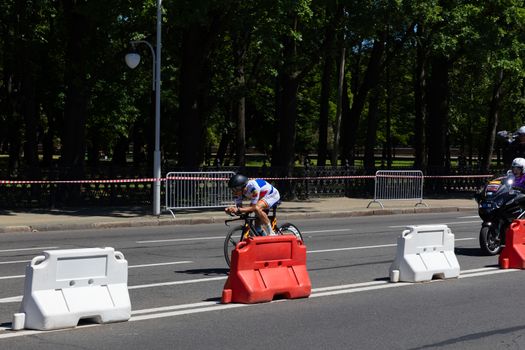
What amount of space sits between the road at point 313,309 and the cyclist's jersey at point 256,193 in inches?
44.3

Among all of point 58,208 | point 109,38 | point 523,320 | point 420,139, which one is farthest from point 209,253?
point 420,139

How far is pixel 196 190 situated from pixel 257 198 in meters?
12.3

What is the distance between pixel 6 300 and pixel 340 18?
20143 millimetres

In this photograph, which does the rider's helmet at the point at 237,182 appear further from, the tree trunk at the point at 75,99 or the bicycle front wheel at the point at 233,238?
the tree trunk at the point at 75,99

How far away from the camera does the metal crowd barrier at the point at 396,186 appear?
2802 centimetres

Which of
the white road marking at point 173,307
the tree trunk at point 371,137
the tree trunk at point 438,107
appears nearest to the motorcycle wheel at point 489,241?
the white road marking at point 173,307

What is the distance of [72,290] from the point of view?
324 inches

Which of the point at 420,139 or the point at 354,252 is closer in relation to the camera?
the point at 354,252

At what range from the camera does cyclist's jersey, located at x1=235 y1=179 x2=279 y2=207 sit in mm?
11578

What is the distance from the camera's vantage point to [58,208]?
80.5 feet

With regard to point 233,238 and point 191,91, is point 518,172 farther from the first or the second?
point 191,91

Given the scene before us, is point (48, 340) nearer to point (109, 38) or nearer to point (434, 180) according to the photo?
point (109, 38)

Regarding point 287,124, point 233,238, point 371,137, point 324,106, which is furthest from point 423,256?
point 371,137

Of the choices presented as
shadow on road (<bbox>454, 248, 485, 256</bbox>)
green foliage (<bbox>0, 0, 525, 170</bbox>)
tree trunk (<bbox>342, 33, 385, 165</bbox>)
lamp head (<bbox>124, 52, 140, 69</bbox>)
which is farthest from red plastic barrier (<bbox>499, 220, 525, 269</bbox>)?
tree trunk (<bbox>342, 33, 385, 165</bbox>)
